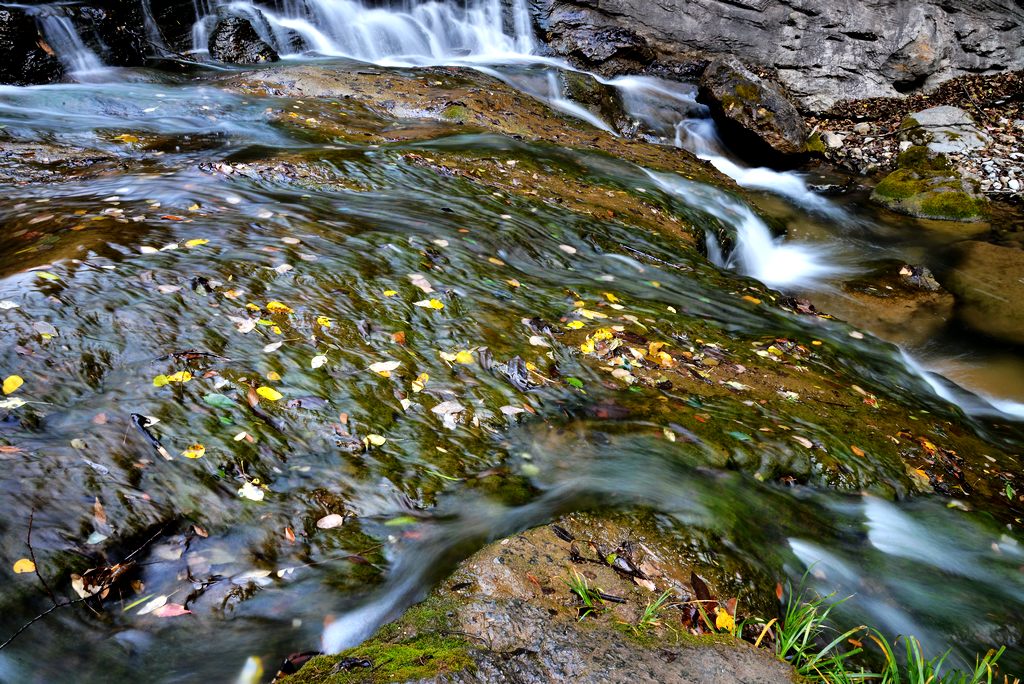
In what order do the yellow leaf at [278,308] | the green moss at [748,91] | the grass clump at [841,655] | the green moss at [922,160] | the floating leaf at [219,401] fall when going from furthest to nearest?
1. the green moss at [748,91]
2. the green moss at [922,160]
3. the yellow leaf at [278,308]
4. the floating leaf at [219,401]
5. the grass clump at [841,655]

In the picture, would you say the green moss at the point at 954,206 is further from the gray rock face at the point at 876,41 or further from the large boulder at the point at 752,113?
the gray rock face at the point at 876,41

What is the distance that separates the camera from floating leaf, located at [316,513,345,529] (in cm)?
277

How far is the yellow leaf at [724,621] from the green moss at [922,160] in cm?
1171

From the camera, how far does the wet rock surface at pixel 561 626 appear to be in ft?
6.91

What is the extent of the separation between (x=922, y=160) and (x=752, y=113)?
10.4ft

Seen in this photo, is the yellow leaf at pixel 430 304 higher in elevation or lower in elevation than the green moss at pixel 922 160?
higher

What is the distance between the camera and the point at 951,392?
6008 mm

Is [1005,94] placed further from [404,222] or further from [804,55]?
[404,222]

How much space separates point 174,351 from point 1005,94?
17291 millimetres

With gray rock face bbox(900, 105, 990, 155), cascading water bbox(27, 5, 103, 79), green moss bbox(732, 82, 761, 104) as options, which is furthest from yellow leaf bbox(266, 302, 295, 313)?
gray rock face bbox(900, 105, 990, 155)

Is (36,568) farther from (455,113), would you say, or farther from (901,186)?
(901,186)

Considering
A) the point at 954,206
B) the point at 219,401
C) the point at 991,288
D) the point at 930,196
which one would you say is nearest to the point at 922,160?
the point at 930,196

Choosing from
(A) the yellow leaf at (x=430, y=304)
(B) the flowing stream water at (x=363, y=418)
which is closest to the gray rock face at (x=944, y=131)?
(B) the flowing stream water at (x=363, y=418)

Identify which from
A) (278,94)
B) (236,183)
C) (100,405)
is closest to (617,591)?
(100,405)
